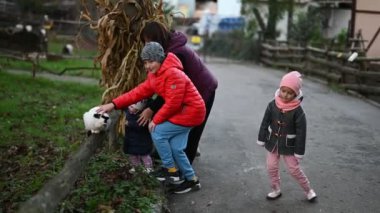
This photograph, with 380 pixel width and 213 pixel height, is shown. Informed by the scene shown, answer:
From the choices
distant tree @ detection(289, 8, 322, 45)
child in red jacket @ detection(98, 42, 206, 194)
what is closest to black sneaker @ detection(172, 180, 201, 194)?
child in red jacket @ detection(98, 42, 206, 194)

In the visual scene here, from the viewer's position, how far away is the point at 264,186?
5695 mm

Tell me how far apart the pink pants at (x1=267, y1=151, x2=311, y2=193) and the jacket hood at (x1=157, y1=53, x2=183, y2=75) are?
1.27 meters

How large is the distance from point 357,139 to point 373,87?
16.7 ft

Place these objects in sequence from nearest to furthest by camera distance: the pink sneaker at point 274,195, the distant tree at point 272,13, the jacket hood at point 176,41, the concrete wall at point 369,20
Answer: the jacket hood at point 176,41 → the pink sneaker at point 274,195 → the concrete wall at point 369,20 → the distant tree at point 272,13

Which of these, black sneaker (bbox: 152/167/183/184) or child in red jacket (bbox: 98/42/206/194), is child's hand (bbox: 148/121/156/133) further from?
black sneaker (bbox: 152/167/183/184)

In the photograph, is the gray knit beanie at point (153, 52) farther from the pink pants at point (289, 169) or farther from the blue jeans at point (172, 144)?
the pink pants at point (289, 169)

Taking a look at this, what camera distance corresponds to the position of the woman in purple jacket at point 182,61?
504cm

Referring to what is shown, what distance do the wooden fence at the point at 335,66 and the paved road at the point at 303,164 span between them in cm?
169

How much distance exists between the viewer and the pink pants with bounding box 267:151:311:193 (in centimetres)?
508

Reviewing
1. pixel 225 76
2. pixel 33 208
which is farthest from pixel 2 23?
pixel 33 208

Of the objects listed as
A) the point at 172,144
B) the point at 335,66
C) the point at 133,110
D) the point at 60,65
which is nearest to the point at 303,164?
the point at 172,144

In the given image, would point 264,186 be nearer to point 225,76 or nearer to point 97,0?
point 97,0

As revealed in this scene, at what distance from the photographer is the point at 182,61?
5227 millimetres

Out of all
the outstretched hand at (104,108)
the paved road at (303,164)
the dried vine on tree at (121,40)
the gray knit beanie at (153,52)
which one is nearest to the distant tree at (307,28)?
the paved road at (303,164)
